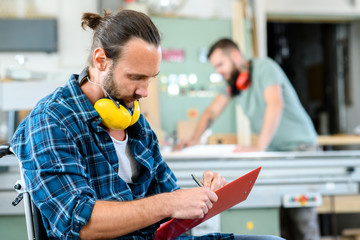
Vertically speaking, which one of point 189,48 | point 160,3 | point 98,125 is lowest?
point 98,125

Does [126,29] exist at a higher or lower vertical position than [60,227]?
higher

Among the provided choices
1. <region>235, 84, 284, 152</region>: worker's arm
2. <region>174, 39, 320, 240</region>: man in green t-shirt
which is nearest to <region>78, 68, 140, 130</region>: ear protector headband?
<region>174, 39, 320, 240</region>: man in green t-shirt

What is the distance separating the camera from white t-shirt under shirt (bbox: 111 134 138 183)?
1228 millimetres

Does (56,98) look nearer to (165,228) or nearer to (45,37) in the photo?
(165,228)

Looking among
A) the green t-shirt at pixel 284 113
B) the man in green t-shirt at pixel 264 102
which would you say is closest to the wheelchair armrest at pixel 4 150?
the man in green t-shirt at pixel 264 102

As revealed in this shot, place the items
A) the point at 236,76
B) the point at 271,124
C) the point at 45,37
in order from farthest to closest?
the point at 45,37 < the point at 236,76 < the point at 271,124

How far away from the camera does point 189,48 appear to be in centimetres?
429

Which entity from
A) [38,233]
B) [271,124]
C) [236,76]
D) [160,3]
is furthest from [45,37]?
[38,233]

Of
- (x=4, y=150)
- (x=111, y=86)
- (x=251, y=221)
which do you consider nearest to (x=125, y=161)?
(x=111, y=86)

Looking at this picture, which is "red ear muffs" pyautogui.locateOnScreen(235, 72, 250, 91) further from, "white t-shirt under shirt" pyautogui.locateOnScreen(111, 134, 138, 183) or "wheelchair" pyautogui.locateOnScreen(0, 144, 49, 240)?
"wheelchair" pyautogui.locateOnScreen(0, 144, 49, 240)

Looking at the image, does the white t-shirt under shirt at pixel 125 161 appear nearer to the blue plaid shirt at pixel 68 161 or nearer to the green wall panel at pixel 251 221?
the blue plaid shirt at pixel 68 161

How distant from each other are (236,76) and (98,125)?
1956mm

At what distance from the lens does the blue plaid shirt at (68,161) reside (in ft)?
3.20

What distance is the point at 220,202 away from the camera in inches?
45.1
